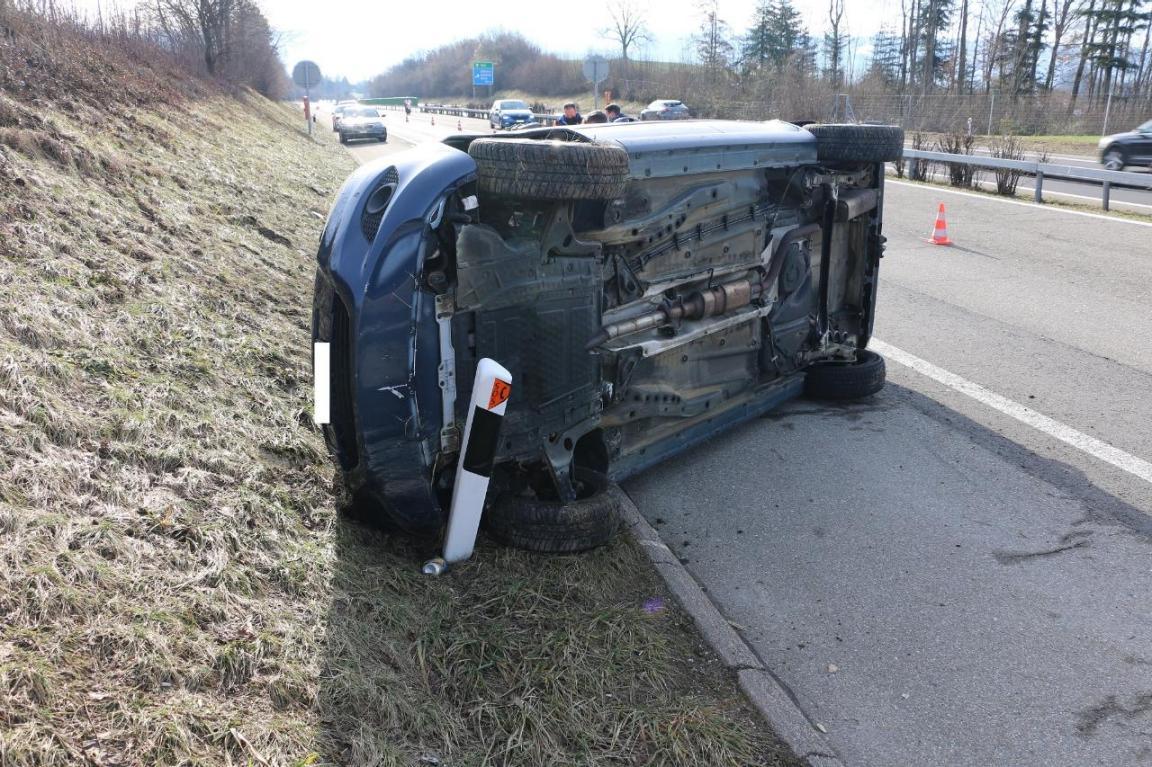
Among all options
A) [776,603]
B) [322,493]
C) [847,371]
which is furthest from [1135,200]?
[322,493]

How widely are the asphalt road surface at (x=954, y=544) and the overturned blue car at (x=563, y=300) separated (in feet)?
1.97

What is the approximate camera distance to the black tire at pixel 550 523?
3.84 m

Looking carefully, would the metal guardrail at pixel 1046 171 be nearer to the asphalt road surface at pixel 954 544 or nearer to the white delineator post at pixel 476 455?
the asphalt road surface at pixel 954 544

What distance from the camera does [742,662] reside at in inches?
134

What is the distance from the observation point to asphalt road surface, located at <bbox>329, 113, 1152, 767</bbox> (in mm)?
3152

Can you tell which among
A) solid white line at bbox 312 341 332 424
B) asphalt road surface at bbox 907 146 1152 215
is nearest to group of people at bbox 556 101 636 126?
solid white line at bbox 312 341 332 424

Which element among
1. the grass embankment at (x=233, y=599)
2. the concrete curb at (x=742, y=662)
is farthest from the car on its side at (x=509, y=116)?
the concrete curb at (x=742, y=662)

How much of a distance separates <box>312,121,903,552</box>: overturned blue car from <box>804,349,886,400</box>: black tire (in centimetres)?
53

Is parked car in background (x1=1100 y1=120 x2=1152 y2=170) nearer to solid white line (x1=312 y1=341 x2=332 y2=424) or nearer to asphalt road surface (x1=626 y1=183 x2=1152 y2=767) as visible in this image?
asphalt road surface (x1=626 y1=183 x2=1152 y2=767)

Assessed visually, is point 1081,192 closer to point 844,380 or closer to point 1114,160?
point 1114,160

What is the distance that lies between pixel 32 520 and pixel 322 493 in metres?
1.31

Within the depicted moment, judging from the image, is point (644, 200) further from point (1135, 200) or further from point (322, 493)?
point (1135, 200)

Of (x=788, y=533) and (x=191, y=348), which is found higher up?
(x=191, y=348)

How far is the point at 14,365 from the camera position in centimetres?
353
